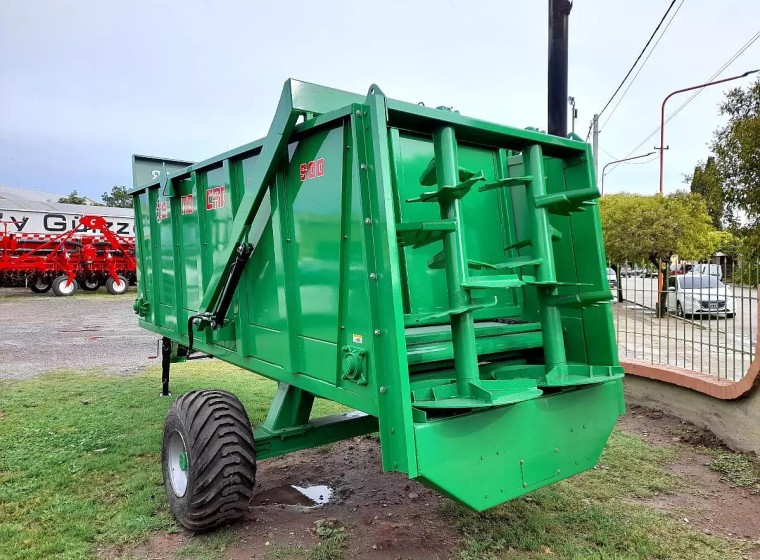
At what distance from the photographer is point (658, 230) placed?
17344 millimetres

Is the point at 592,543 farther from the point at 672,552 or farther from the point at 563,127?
Answer: the point at 563,127

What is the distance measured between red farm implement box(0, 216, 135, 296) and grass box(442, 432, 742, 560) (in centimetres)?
2045

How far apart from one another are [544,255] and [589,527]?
1.77 meters

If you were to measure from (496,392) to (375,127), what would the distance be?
1.34 m

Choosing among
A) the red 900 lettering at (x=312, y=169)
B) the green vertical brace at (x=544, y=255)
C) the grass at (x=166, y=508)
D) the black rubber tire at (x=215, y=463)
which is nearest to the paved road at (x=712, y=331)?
the grass at (x=166, y=508)

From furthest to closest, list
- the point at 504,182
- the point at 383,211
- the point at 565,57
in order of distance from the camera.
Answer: the point at 565,57 < the point at 504,182 < the point at 383,211

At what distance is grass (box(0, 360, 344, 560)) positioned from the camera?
362 cm

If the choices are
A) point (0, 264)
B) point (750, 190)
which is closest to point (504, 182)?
point (750, 190)

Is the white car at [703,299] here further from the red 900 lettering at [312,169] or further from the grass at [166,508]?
the red 900 lettering at [312,169]

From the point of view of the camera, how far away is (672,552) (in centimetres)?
331

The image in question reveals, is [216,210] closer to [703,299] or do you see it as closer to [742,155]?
[703,299]

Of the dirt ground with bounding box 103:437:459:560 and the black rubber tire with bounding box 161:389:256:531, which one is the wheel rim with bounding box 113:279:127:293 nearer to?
the dirt ground with bounding box 103:437:459:560

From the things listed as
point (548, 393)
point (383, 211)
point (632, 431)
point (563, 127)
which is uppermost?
point (563, 127)

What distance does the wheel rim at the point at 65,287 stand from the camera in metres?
21.8
